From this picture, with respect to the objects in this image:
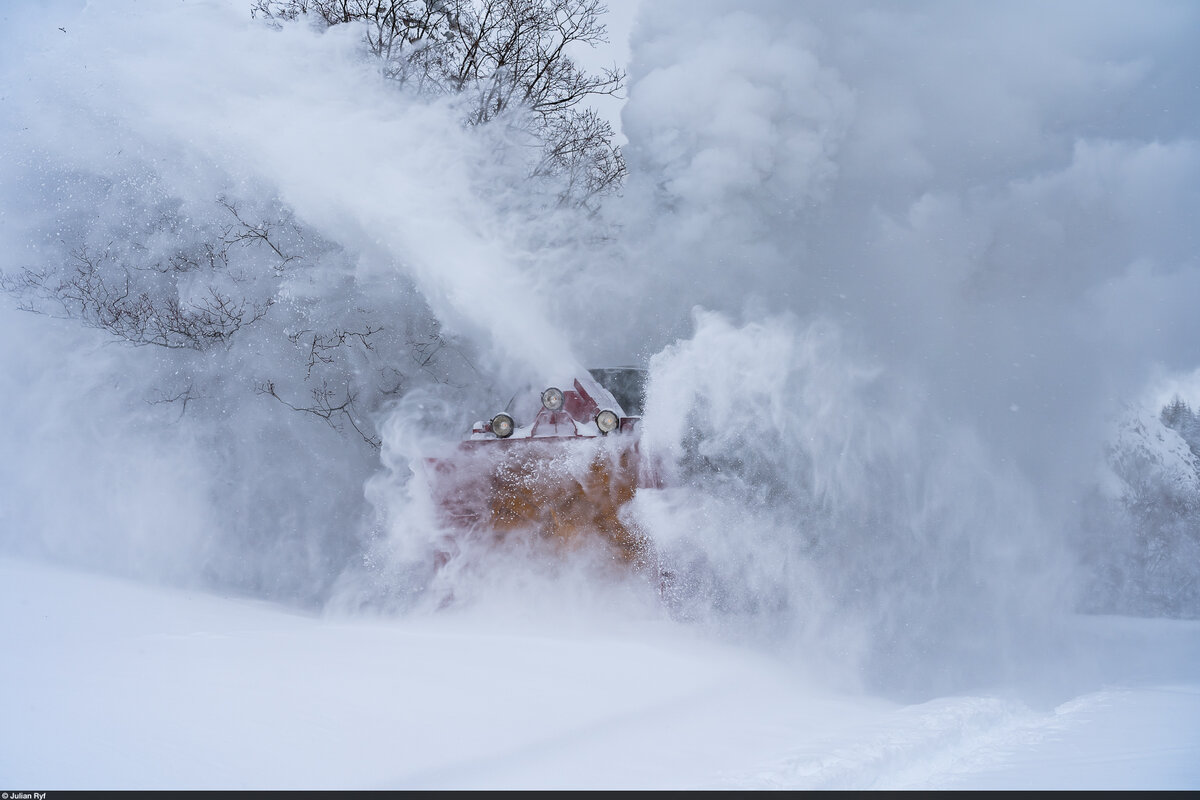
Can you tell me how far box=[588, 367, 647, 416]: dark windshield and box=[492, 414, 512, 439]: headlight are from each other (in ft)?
3.67

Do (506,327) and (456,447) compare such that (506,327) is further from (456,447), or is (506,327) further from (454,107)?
(454,107)

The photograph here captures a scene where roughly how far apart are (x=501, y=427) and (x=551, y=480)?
0.50 meters

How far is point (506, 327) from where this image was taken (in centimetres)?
608

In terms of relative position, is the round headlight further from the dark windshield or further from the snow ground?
the snow ground

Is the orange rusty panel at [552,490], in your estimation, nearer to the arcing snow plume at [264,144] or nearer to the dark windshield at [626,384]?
the dark windshield at [626,384]

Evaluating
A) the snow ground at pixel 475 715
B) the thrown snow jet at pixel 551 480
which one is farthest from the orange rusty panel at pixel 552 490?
the snow ground at pixel 475 715

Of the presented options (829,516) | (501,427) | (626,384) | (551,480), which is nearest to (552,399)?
(501,427)

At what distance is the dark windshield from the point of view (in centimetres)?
539

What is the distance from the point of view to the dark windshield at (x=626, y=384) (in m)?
5.39

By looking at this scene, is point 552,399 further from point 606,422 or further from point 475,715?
point 475,715

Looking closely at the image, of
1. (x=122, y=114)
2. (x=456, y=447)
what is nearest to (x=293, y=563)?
(x=456, y=447)

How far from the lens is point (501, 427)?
14.8 ft

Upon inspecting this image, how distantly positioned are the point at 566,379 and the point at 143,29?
580 centimetres

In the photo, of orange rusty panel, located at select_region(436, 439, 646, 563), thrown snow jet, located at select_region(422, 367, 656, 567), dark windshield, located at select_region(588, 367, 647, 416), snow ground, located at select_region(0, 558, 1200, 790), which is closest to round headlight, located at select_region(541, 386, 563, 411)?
thrown snow jet, located at select_region(422, 367, 656, 567)
